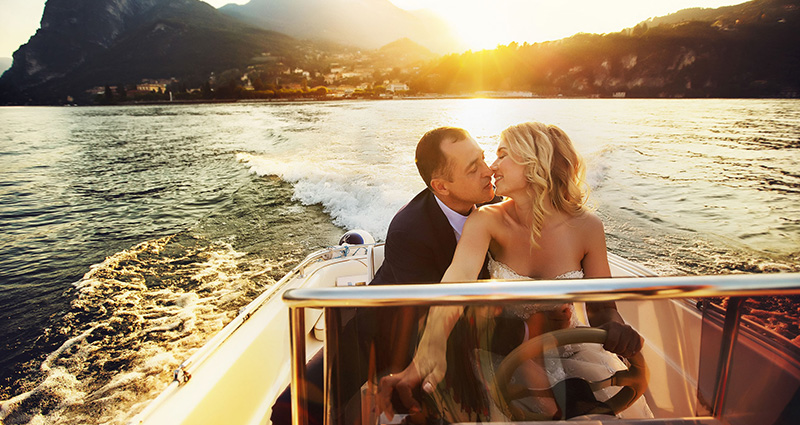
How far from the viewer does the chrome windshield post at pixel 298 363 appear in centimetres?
88

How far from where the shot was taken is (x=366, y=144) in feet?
52.9

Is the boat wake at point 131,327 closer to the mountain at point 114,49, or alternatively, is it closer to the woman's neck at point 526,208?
the woman's neck at point 526,208

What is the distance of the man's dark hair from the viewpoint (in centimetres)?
192

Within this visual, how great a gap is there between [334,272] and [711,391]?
8.71 feet

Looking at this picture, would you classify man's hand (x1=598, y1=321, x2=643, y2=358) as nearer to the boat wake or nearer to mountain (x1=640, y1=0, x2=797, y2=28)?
the boat wake

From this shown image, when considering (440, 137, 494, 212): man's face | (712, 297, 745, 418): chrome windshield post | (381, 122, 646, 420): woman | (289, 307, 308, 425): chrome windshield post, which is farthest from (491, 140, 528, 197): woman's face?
(289, 307, 308, 425): chrome windshield post

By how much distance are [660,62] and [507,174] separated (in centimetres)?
6009

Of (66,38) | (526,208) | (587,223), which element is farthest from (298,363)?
(66,38)

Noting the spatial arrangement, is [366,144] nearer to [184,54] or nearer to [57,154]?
[57,154]

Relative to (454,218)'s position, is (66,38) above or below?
above

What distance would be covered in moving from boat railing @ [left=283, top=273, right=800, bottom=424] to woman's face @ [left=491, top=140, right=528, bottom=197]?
2.98 ft

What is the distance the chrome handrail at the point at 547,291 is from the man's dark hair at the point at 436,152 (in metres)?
1.09

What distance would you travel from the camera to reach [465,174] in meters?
1.91

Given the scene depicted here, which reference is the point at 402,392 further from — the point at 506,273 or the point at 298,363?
the point at 506,273
